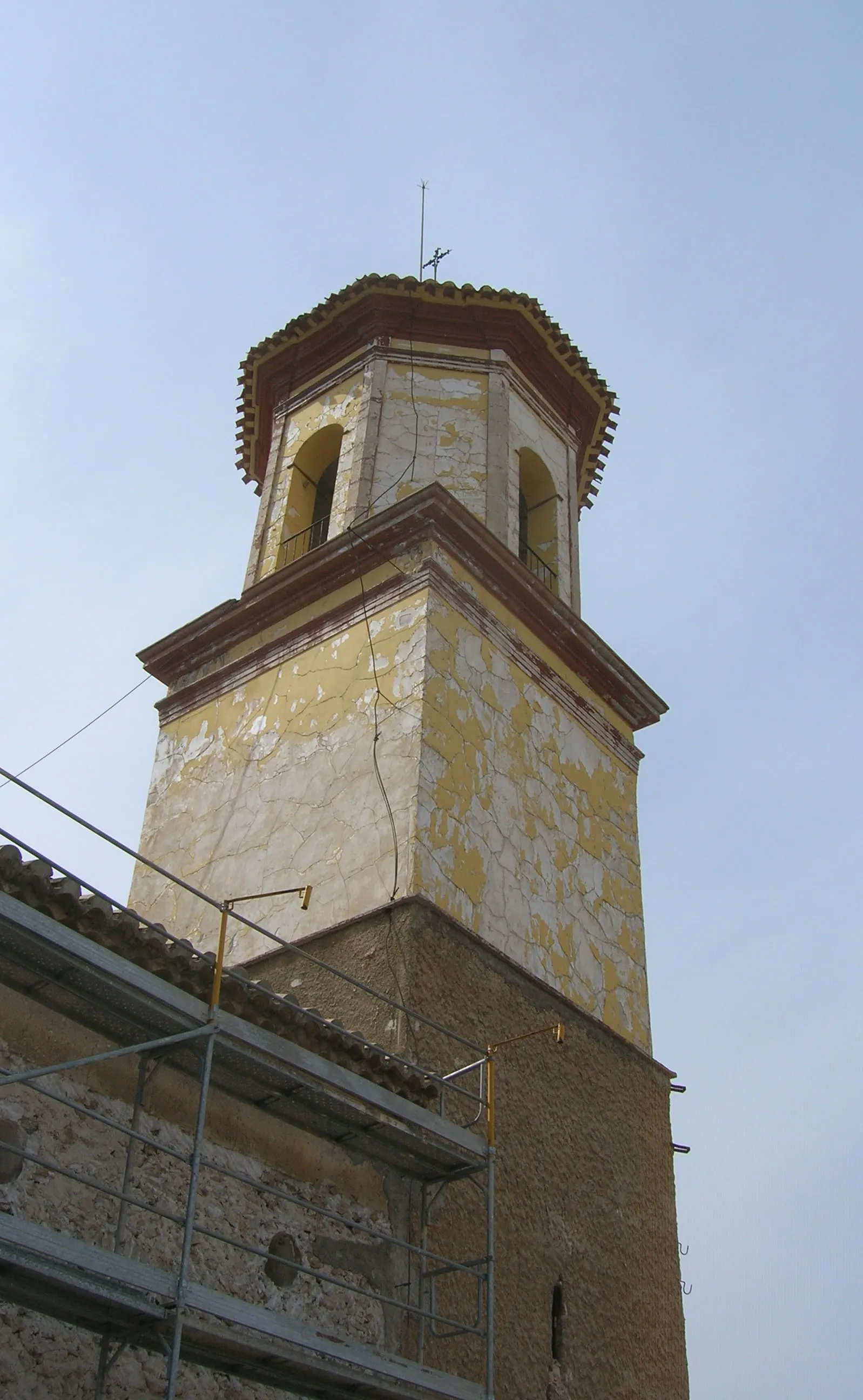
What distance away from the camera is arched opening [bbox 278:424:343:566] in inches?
451

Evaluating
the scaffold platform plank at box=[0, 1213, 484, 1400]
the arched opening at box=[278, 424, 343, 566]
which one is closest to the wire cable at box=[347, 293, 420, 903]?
the arched opening at box=[278, 424, 343, 566]

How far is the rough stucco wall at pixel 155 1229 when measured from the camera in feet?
17.1

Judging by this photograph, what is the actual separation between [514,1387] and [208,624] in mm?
5788

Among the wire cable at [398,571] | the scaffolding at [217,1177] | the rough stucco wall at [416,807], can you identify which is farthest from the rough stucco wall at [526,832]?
the scaffolding at [217,1177]

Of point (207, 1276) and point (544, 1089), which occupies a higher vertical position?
point (544, 1089)

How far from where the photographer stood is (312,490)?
39.2 feet

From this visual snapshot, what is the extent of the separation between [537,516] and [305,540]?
6.51 ft

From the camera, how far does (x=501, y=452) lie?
11.3 metres

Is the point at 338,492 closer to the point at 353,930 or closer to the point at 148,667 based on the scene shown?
the point at 148,667

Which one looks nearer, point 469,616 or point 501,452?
point 469,616

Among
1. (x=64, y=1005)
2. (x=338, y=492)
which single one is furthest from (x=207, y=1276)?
(x=338, y=492)

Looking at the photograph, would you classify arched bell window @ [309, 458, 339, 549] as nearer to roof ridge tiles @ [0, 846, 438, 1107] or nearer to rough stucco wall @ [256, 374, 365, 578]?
rough stucco wall @ [256, 374, 365, 578]

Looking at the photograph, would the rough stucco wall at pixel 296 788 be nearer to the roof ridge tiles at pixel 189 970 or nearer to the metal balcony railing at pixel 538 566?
the roof ridge tiles at pixel 189 970

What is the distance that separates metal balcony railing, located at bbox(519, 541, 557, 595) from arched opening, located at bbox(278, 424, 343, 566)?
62.8 inches
